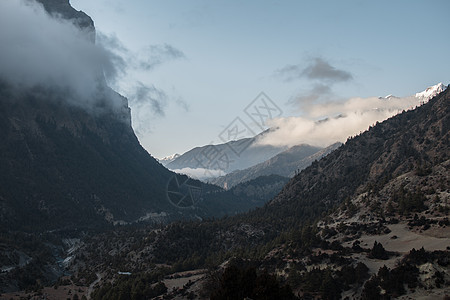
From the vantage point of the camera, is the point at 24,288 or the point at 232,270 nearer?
the point at 232,270

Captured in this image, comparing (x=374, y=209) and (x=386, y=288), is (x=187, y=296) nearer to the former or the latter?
(x=386, y=288)

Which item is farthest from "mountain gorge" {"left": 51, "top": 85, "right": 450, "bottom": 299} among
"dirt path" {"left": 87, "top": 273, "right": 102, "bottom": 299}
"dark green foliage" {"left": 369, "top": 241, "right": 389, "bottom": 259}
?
"dirt path" {"left": 87, "top": 273, "right": 102, "bottom": 299}

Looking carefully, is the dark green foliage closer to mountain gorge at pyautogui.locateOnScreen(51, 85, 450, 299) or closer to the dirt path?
mountain gorge at pyautogui.locateOnScreen(51, 85, 450, 299)

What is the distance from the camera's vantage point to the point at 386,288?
64.9m

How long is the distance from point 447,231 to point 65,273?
136 m

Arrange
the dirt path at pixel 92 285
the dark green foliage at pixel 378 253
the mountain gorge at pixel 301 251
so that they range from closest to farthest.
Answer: the mountain gorge at pixel 301 251 < the dark green foliage at pixel 378 253 < the dirt path at pixel 92 285

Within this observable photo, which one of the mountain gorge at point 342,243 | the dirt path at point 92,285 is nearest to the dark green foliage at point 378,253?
the mountain gorge at point 342,243

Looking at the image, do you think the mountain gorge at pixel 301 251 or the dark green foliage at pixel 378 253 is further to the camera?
the dark green foliage at pixel 378 253

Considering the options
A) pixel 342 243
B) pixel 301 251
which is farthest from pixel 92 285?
pixel 342 243

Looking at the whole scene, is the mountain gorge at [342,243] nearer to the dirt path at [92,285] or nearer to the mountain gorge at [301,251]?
the mountain gorge at [301,251]

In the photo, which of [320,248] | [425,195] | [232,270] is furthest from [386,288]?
[425,195]

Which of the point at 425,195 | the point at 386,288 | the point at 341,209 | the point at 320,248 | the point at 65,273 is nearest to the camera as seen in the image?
the point at 386,288

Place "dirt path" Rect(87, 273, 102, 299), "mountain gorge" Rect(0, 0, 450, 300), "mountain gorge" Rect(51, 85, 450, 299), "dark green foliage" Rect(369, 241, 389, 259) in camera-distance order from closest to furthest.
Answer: "mountain gorge" Rect(0, 0, 450, 300)
"mountain gorge" Rect(51, 85, 450, 299)
"dark green foliage" Rect(369, 241, 389, 259)
"dirt path" Rect(87, 273, 102, 299)

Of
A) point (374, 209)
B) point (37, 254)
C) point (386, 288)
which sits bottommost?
point (386, 288)
